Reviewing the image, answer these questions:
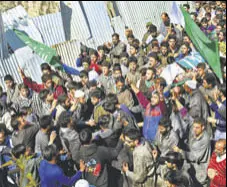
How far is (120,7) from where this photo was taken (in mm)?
16219

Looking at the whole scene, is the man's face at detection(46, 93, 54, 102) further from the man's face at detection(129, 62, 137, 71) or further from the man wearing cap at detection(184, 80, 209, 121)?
the man wearing cap at detection(184, 80, 209, 121)

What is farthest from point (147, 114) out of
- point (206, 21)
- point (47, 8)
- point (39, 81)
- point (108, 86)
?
point (47, 8)

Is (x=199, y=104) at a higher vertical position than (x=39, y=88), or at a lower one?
lower

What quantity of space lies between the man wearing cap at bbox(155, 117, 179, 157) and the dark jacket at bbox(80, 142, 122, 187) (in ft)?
2.78

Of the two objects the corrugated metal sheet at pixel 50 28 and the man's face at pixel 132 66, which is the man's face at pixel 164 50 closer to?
the man's face at pixel 132 66

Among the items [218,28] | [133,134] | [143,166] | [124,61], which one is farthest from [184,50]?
[143,166]

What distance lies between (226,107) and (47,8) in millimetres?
10964

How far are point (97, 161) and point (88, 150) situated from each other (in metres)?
0.19

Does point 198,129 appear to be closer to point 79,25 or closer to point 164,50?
point 164,50

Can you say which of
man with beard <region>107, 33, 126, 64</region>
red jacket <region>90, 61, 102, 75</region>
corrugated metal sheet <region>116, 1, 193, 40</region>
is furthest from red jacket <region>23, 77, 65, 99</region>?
corrugated metal sheet <region>116, 1, 193, 40</region>

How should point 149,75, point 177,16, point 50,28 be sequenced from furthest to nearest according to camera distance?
point 50,28
point 177,16
point 149,75

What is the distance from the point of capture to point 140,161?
6.44 m

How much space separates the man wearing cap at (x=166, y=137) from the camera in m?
7.18

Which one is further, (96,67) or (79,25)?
(79,25)
